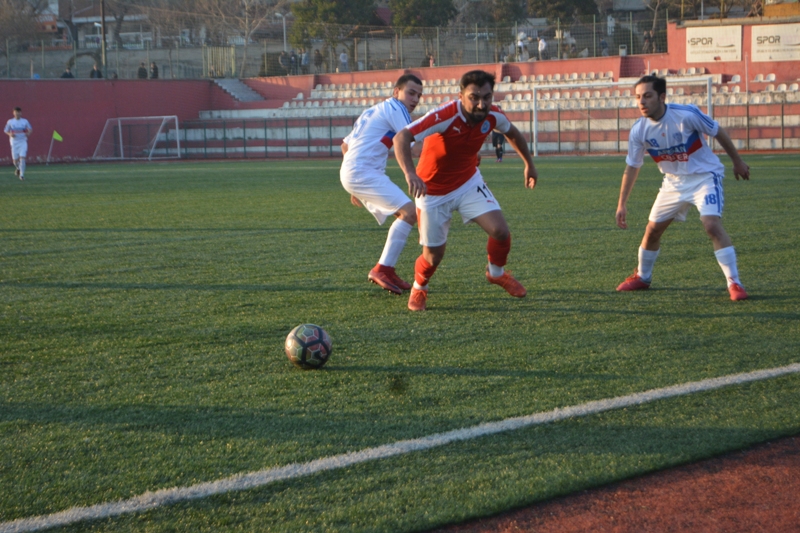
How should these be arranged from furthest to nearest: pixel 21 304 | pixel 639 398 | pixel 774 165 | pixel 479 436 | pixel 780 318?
A: pixel 774 165 < pixel 21 304 < pixel 780 318 < pixel 639 398 < pixel 479 436

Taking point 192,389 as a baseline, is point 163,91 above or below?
above

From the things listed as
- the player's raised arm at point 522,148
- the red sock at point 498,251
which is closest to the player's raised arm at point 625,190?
the player's raised arm at point 522,148

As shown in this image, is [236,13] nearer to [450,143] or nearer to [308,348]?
[450,143]

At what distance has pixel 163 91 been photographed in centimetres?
4081

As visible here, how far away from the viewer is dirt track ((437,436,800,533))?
2838 mm

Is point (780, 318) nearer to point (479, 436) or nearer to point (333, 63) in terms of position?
point (479, 436)

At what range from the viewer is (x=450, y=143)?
6012 mm

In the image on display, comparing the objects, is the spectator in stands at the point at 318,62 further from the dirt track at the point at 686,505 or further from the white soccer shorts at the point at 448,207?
the dirt track at the point at 686,505

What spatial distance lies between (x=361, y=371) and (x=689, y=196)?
10.6 ft

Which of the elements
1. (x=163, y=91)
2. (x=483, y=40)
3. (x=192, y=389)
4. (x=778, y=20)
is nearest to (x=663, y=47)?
(x=778, y=20)

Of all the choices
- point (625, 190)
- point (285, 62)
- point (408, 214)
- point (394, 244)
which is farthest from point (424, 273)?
point (285, 62)

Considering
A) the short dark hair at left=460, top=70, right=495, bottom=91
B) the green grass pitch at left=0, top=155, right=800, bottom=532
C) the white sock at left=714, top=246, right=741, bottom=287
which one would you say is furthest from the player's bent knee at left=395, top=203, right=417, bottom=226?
the white sock at left=714, top=246, right=741, bottom=287

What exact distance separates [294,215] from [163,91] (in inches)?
1209

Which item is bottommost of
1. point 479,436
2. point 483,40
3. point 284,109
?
point 479,436
